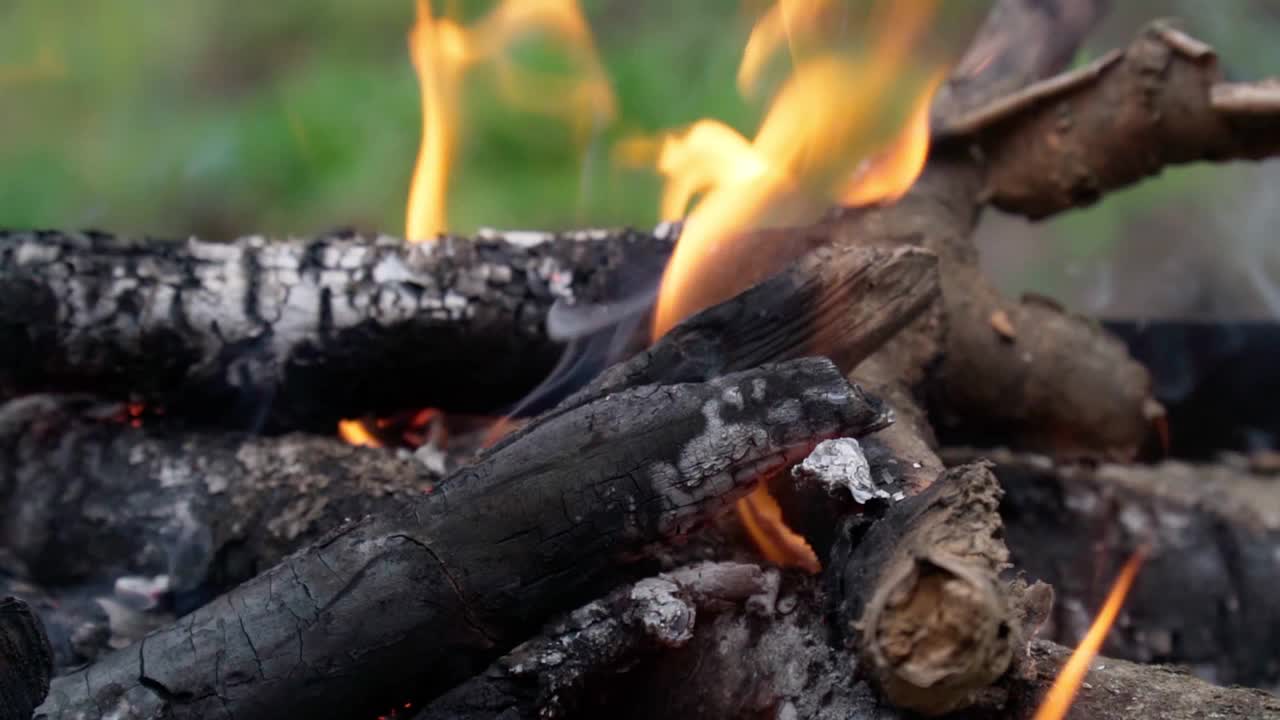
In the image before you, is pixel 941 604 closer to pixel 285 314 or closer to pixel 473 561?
pixel 473 561

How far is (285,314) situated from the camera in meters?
1.69

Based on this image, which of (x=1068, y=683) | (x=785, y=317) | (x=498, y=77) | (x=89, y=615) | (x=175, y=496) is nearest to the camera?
(x=1068, y=683)

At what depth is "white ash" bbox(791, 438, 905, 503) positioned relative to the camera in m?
1.06

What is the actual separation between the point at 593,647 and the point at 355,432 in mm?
893

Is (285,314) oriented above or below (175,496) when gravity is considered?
above

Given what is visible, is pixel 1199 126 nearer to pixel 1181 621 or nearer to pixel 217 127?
pixel 1181 621

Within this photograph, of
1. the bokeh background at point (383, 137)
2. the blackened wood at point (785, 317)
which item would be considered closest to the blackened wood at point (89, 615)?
the blackened wood at point (785, 317)

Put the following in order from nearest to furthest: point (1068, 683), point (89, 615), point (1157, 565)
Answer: point (1068, 683)
point (89, 615)
point (1157, 565)

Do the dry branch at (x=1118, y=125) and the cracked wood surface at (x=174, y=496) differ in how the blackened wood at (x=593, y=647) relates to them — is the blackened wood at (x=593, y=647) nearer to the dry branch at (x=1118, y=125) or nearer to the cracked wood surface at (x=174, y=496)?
the cracked wood surface at (x=174, y=496)

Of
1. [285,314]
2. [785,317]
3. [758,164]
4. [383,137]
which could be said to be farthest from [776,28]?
[383,137]

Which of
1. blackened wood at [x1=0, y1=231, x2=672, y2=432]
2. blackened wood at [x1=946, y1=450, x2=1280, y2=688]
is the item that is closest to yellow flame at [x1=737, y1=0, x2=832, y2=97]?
blackened wood at [x1=0, y1=231, x2=672, y2=432]

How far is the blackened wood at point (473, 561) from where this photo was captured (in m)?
1.03

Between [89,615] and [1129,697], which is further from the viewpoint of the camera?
[89,615]

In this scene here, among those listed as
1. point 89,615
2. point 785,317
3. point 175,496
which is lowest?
point 785,317
